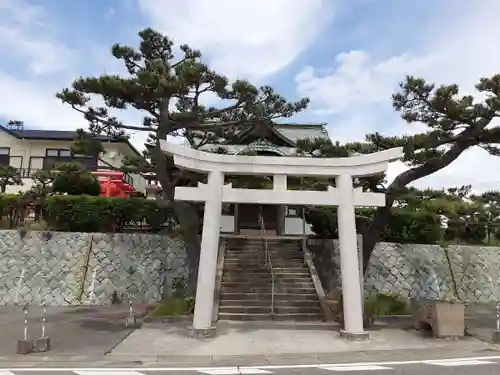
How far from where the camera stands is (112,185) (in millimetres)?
20500

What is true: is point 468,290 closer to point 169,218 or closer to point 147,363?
point 169,218

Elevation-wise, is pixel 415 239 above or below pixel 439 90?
below

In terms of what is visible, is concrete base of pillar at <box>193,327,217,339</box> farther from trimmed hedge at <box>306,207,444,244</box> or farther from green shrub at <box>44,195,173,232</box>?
trimmed hedge at <box>306,207,444,244</box>

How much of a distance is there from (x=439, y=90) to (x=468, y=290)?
9.67 meters

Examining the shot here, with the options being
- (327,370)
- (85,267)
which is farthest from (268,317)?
(85,267)

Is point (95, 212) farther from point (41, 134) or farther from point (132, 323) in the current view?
point (41, 134)

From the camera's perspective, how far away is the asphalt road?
263 inches

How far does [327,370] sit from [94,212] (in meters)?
11.8

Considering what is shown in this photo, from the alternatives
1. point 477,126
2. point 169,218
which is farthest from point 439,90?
point 169,218

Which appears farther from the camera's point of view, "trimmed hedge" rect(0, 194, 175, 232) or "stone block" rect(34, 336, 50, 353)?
"trimmed hedge" rect(0, 194, 175, 232)

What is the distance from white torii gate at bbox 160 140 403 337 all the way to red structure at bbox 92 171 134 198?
10.4 m

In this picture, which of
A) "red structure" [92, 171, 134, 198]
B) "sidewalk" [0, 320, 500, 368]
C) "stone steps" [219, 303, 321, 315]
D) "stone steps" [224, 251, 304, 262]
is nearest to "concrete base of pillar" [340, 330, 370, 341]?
"sidewalk" [0, 320, 500, 368]

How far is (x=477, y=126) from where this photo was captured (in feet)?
35.8

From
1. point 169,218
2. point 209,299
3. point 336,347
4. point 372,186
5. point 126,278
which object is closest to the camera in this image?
point 336,347
